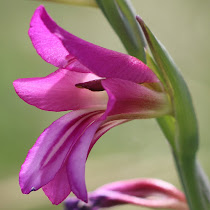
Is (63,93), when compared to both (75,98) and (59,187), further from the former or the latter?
(59,187)

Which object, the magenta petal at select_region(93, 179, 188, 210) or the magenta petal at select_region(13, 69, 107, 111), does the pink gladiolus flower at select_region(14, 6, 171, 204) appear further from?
the magenta petal at select_region(93, 179, 188, 210)

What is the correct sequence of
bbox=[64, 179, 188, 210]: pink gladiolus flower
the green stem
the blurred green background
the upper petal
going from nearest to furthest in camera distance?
the upper petal → the green stem → bbox=[64, 179, 188, 210]: pink gladiolus flower → the blurred green background

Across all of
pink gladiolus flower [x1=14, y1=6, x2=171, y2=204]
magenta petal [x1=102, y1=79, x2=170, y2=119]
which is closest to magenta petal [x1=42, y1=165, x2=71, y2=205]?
pink gladiolus flower [x1=14, y1=6, x2=171, y2=204]

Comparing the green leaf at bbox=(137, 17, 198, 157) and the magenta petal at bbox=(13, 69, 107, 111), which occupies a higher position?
the magenta petal at bbox=(13, 69, 107, 111)

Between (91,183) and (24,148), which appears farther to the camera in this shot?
(24,148)

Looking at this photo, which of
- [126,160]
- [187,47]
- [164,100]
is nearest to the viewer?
[164,100]

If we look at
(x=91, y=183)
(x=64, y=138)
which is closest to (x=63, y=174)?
(x=64, y=138)

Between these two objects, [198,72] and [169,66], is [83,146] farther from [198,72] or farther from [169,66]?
[198,72]
